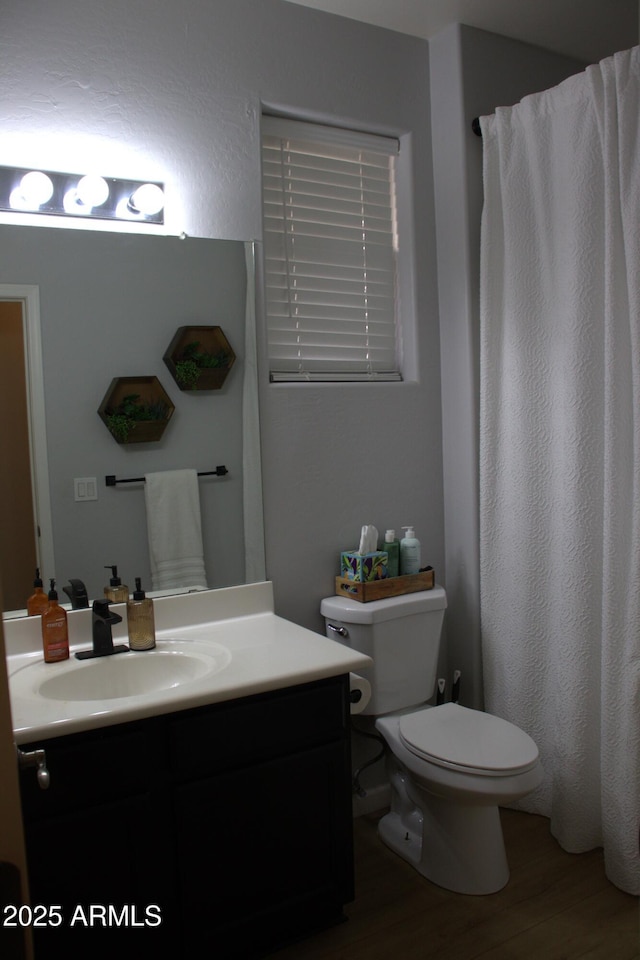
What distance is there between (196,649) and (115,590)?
0.30 m

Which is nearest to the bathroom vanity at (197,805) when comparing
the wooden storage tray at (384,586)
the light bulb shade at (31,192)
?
the wooden storage tray at (384,586)

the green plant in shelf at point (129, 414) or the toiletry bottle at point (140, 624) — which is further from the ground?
the green plant in shelf at point (129, 414)

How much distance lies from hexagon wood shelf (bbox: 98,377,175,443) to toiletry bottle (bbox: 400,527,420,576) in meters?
0.89

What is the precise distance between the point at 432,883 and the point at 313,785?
662 mm

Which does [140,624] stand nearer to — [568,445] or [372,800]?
[372,800]

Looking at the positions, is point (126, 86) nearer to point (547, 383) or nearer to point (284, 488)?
point (284, 488)

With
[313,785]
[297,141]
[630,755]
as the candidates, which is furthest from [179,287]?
[630,755]

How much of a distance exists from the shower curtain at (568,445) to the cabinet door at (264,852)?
840 mm

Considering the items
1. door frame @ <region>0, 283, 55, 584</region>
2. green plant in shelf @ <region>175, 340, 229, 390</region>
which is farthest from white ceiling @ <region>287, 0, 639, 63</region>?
door frame @ <region>0, 283, 55, 584</region>

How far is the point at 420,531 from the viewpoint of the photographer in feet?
8.96

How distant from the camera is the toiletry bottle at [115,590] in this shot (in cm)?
208

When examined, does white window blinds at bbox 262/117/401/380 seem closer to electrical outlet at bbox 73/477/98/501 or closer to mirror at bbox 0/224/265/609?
mirror at bbox 0/224/265/609

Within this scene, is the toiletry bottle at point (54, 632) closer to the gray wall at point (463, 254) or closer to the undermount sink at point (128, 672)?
the undermount sink at point (128, 672)

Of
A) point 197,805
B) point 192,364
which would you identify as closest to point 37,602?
point 197,805
